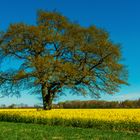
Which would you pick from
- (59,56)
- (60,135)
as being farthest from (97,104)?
(60,135)

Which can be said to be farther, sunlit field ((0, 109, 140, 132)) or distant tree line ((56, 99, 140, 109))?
distant tree line ((56, 99, 140, 109))

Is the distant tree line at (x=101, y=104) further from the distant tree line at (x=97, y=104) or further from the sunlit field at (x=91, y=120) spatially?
the sunlit field at (x=91, y=120)

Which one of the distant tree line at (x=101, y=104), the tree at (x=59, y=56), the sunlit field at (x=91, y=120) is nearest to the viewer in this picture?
the sunlit field at (x=91, y=120)

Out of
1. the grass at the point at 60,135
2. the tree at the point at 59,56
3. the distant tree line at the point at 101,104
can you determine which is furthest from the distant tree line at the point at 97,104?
the grass at the point at 60,135

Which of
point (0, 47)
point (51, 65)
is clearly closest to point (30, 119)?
point (51, 65)

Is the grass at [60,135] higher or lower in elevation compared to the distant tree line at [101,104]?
lower

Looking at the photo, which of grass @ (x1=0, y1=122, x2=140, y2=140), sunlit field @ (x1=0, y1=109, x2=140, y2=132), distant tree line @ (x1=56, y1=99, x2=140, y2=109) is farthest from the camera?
distant tree line @ (x1=56, y1=99, x2=140, y2=109)

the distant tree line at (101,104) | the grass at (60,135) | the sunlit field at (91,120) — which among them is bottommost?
the grass at (60,135)

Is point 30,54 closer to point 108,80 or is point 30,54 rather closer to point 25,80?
point 25,80

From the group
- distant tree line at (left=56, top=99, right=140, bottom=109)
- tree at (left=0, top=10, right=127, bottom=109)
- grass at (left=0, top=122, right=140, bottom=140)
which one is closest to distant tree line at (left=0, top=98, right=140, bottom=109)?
distant tree line at (left=56, top=99, right=140, bottom=109)

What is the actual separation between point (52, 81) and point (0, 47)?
6.94 metres

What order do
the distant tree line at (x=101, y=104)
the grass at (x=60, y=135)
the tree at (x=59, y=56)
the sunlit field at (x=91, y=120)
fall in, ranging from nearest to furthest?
the grass at (x=60, y=135)
the sunlit field at (x=91, y=120)
the tree at (x=59, y=56)
the distant tree line at (x=101, y=104)

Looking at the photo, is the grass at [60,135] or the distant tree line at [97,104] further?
the distant tree line at [97,104]

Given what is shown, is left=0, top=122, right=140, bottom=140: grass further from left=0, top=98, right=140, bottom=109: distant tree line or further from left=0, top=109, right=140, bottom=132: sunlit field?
left=0, top=98, right=140, bottom=109: distant tree line
